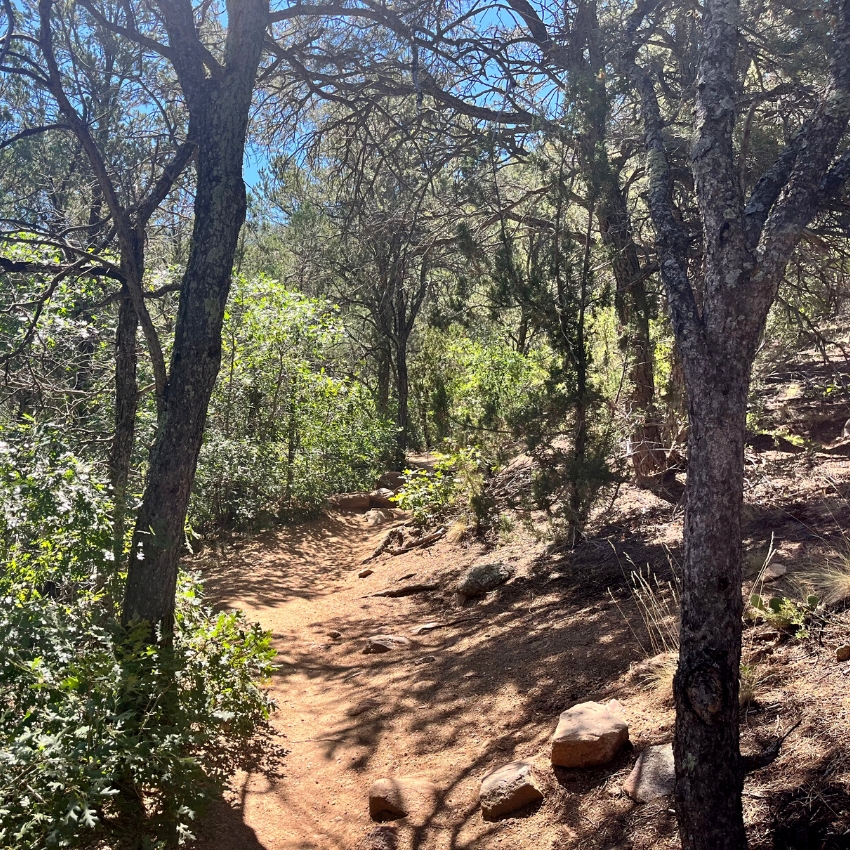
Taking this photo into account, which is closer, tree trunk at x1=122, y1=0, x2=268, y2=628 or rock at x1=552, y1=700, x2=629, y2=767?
rock at x1=552, y1=700, x2=629, y2=767

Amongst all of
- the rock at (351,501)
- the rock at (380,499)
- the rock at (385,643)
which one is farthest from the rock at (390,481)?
the rock at (385,643)

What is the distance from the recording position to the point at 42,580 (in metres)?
3.92

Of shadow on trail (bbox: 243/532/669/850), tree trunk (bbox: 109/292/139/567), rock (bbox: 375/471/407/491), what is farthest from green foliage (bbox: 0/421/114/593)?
rock (bbox: 375/471/407/491)

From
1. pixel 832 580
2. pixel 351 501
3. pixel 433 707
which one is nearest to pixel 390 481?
pixel 351 501

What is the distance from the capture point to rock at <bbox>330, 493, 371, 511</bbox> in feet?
44.2

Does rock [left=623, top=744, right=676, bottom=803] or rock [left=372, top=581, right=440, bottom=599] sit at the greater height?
rock [left=623, top=744, right=676, bottom=803]

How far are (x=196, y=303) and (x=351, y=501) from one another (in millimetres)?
9093

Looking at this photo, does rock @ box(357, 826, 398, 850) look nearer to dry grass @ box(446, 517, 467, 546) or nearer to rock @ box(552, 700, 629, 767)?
rock @ box(552, 700, 629, 767)

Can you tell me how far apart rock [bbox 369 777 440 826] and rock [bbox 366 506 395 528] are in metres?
8.55

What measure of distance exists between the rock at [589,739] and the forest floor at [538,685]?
0.06 m

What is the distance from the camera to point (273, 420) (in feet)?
42.2

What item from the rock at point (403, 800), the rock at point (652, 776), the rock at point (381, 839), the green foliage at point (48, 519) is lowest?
the rock at point (381, 839)

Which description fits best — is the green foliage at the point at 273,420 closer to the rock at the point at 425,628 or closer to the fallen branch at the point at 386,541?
the fallen branch at the point at 386,541

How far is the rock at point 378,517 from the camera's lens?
12.9 metres
